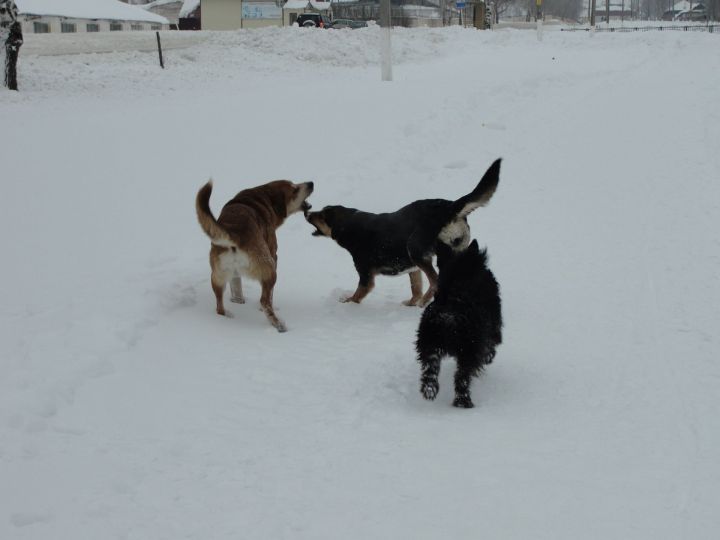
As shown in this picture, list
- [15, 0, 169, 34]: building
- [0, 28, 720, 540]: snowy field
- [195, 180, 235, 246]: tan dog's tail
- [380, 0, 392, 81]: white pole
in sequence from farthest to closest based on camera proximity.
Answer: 1. [15, 0, 169, 34]: building
2. [380, 0, 392, 81]: white pole
3. [195, 180, 235, 246]: tan dog's tail
4. [0, 28, 720, 540]: snowy field

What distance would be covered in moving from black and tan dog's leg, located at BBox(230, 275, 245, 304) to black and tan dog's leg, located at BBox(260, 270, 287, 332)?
725 mm

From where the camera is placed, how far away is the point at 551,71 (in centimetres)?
2233

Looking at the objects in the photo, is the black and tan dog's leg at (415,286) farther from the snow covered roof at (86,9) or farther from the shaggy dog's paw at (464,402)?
the snow covered roof at (86,9)

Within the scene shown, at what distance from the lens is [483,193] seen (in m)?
6.15

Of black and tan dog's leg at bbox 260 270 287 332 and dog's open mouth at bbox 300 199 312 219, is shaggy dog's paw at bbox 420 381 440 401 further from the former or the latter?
dog's open mouth at bbox 300 199 312 219

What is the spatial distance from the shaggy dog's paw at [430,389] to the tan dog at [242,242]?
1.72 metres

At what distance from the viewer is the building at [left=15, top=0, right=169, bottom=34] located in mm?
50281

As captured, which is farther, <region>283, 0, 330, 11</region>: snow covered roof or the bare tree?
<region>283, 0, 330, 11</region>: snow covered roof

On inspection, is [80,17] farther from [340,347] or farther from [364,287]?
[340,347]

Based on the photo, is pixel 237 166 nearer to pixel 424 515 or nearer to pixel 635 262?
pixel 635 262

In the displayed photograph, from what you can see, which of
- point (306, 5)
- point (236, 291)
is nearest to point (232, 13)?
point (306, 5)

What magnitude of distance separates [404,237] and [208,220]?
197 cm

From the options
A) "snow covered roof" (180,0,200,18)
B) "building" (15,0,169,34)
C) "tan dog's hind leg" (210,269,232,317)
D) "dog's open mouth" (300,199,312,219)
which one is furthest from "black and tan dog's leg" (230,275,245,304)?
"snow covered roof" (180,0,200,18)

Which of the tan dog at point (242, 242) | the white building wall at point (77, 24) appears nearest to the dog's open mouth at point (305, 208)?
the tan dog at point (242, 242)
